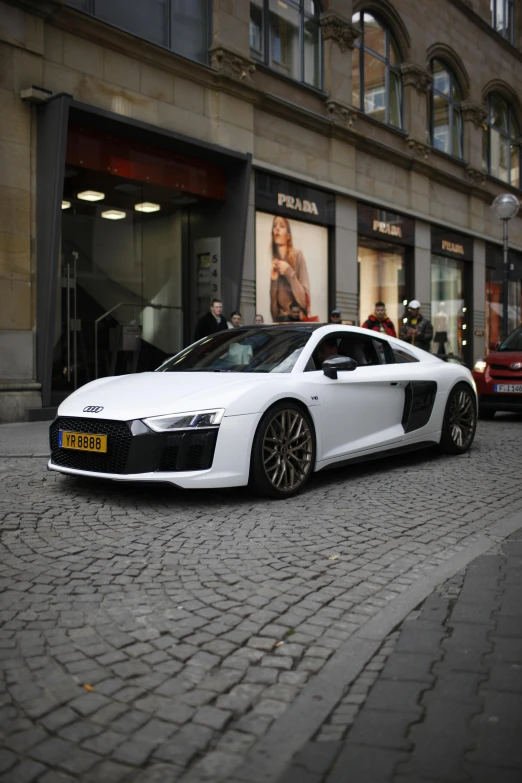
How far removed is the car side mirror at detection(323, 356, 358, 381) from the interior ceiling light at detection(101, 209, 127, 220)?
8858mm

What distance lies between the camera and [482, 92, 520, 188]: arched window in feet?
87.8

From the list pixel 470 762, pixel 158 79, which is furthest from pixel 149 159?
pixel 470 762

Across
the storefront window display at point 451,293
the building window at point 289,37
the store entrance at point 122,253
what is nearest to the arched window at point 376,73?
the building window at point 289,37

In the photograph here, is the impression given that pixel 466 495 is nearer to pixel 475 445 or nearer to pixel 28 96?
pixel 475 445

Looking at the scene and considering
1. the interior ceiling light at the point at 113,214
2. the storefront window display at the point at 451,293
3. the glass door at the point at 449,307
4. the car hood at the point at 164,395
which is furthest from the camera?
the glass door at the point at 449,307

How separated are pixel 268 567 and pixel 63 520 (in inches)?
66.4

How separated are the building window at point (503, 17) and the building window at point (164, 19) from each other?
607 inches

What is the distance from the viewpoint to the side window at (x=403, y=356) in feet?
25.1

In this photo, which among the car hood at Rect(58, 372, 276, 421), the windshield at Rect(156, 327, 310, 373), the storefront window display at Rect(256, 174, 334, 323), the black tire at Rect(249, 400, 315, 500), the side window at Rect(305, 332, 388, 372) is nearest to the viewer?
the car hood at Rect(58, 372, 276, 421)

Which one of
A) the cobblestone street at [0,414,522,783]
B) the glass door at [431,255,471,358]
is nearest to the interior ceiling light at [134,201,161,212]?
the cobblestone street at [0,414,522,783]

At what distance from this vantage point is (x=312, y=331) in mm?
6902

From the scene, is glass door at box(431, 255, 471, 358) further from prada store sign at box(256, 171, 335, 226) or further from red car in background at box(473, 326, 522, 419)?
red car in background at box(473, 326, 522, 419)

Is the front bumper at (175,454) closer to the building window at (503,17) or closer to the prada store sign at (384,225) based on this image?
the prada store sign at (384,225)

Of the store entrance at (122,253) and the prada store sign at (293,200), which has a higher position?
the prada store sign at (293,200)
